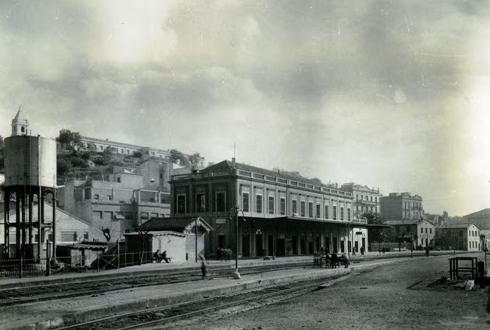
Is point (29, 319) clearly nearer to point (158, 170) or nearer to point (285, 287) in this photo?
point (285, 287)

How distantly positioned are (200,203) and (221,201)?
2.55 metres

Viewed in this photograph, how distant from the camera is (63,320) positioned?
37.7ft

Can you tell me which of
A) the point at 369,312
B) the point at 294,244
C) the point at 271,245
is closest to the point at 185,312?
the point at 369,312

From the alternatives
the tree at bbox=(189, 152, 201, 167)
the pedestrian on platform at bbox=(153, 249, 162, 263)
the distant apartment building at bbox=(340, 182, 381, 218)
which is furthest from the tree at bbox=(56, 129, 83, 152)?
the pedestrian on platform at bbox=(153, 249, 162, 263)

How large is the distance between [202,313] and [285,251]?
39981 millimetres

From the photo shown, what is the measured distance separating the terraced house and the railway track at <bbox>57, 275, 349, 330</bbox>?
955 inches

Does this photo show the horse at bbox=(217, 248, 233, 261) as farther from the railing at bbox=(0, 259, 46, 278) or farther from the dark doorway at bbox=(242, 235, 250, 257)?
the railing at bbox=(0, 259, 46, 278)

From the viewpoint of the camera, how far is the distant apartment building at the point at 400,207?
4712 inches

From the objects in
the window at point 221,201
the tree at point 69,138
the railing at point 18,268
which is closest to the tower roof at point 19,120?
the tree at point 69,138

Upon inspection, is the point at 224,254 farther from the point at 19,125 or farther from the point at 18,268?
the point at 19,125

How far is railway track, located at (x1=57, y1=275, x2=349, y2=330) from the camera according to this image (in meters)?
11.3

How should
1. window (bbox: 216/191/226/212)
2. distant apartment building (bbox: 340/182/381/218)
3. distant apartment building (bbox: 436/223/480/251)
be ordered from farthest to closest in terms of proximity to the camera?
distant apartment building (bbox: 340/182/381/218) < distant apartment building (bbox: 436/223/480/251) < window (bbox: 216/191/226/212)

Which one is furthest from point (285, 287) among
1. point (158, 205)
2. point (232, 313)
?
point (158, 205)

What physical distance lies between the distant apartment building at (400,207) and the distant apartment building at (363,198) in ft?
7.03
